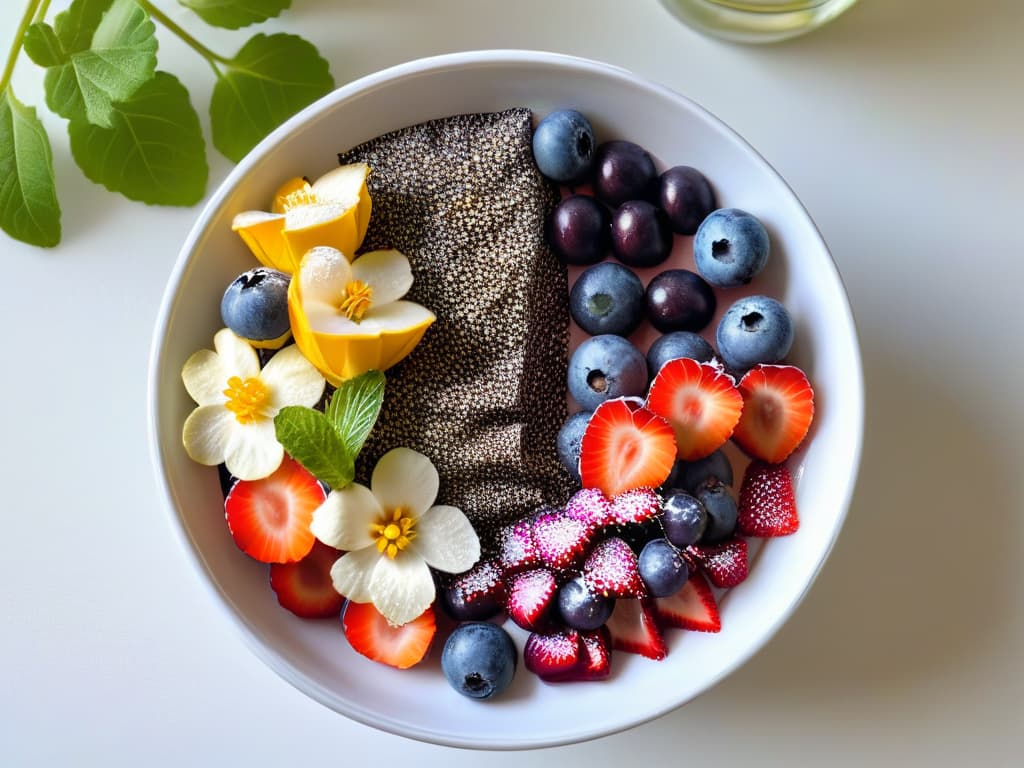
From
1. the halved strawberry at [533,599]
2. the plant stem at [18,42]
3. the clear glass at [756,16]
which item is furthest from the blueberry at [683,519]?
the plant stem at [18,42]

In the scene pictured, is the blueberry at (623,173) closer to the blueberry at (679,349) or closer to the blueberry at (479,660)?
the blueberry at (679,349)

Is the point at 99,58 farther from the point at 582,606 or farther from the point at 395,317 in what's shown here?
the point at 582,606

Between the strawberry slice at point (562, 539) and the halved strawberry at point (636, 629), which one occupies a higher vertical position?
the strawberry slice at point (562, 539)

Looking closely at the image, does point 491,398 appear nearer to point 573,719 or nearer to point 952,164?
point 573,719

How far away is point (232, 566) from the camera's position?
2.54ft

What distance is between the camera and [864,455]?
0.89m

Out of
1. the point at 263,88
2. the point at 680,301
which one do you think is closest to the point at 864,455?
the point at 680,301

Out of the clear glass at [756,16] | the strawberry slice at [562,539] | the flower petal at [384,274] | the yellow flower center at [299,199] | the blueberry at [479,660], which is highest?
the clear glass at [756,16]

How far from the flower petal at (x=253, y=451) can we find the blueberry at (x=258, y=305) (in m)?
0.08

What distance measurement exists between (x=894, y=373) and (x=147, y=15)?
78 cm

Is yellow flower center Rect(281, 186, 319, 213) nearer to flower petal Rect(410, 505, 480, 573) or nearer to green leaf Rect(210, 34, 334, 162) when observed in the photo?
green leaf Rect(210, 34, 334, 162)

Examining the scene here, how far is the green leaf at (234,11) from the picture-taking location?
32.2 inches

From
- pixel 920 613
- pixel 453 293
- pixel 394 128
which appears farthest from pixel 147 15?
pixel 920 613

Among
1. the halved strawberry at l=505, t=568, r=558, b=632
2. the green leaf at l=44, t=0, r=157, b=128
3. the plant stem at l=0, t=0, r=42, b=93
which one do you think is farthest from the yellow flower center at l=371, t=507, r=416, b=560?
the plant stem at l=0, t=0, r=42, b=93
